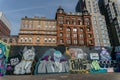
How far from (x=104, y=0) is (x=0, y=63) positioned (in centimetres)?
9304

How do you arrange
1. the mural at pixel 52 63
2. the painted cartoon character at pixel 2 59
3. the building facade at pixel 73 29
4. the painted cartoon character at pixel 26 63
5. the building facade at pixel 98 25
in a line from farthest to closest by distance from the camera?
1. the building facade at pixel 98 25
2. the building facade at pixel 73 29
3. the mural at pixel 52 63
4. the painted cartoon character at pixel 26 63
5. the painted cartoon character at pixel 2 59

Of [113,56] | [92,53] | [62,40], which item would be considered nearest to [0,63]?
[92,53]

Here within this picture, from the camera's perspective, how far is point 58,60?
2797 centimetres

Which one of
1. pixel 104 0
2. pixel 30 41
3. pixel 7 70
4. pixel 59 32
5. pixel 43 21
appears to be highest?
pixel 104 0

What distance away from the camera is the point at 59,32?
200 ft

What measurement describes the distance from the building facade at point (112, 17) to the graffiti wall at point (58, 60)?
50956mm

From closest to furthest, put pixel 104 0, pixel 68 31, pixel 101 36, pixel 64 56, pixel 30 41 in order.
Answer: pixel 64 56
pixel 30 41
pixel 68 31
pixel 101 36
pixel 104 0

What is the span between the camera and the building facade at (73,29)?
6000cm

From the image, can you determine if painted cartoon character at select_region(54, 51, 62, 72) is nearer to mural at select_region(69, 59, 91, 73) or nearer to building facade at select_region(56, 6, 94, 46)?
mural at select_region(69, 59, 91, 73)

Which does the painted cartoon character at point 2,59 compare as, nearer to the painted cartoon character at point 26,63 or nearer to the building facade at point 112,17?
the painted cartoon character at point 26,63

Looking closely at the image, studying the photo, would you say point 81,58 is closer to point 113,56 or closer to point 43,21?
point 113,56

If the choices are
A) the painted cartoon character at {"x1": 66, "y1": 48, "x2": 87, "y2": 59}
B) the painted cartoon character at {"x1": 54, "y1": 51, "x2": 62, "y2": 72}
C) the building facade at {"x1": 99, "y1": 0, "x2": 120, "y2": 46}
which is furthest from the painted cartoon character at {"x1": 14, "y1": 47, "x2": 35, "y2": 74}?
the building facade at {"x1": 99, "y1": 0, "x2": 120, "y2": 46}

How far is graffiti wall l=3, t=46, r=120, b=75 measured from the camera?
85.5 ft

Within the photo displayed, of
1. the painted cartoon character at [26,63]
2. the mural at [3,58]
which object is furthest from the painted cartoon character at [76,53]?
the mural at [3,58]
